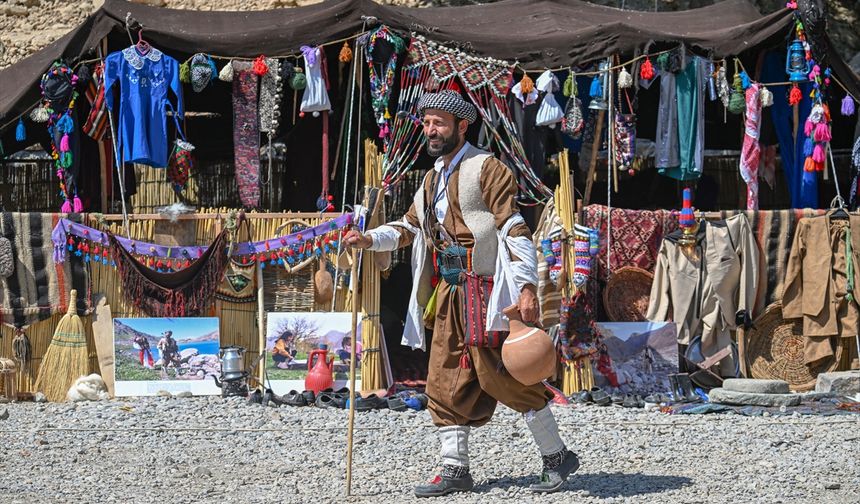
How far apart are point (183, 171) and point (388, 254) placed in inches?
145

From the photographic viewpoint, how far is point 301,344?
905cm

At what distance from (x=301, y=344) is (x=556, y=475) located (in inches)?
145

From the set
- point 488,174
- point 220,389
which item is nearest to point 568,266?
point 220,389

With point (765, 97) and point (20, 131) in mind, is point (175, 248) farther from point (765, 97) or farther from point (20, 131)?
point (765, 97)

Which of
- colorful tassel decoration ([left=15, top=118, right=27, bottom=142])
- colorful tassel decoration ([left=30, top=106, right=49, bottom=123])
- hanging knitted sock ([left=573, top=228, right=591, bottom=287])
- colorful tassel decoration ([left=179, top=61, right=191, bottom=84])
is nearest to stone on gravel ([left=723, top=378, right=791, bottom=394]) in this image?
hanging knitted sock ([left=573, top=228, right=591, bottom=287])

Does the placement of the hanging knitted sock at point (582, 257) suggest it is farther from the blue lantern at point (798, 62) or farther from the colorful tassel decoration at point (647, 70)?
the blue lantern at point (798, 62)

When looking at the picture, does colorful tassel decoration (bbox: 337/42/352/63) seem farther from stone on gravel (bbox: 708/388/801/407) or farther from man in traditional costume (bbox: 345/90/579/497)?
stone on gravel (bbox: 708/388/801/407)

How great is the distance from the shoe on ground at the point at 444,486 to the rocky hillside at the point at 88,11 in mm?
10344

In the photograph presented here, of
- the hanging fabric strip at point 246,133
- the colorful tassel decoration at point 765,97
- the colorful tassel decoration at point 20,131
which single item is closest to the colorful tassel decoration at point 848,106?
the colorful tassel decoration at point 765,97

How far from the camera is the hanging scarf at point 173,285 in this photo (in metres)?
9.20

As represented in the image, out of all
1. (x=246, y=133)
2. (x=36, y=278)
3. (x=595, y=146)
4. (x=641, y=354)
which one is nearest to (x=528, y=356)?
(x=641, y=354)

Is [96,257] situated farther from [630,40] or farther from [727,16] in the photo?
[727,16]

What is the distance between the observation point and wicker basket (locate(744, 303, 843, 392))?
9.38 meters

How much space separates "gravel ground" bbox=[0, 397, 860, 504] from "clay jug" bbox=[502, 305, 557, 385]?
558 mm
